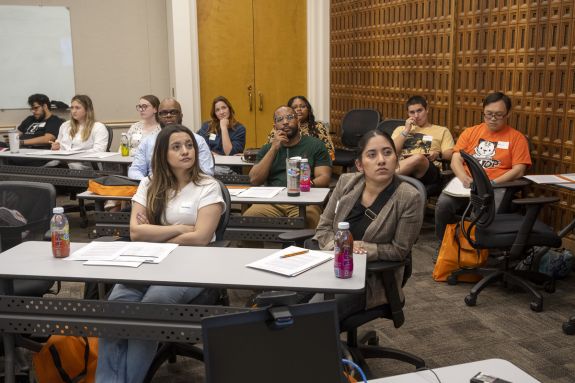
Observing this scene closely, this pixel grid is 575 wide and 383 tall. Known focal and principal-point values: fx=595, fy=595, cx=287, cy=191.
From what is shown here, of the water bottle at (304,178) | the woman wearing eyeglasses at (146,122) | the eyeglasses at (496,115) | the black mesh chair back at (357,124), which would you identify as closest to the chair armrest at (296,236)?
the water bottle at (304,178)

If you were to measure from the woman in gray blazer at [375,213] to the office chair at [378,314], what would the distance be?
0.04 m

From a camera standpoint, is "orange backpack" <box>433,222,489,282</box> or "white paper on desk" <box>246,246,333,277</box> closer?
"white paper on desk" <box>246,246,333,277</box>

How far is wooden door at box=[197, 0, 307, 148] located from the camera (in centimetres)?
784

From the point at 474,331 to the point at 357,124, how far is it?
12.1 feet

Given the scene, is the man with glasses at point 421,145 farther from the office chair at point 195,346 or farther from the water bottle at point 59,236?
the water bottle at point 59,236

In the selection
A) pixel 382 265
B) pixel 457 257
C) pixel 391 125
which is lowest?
pixel 457 257

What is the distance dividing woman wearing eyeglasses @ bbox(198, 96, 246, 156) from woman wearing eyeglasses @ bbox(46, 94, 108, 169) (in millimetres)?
1071

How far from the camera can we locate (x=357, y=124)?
6812mm

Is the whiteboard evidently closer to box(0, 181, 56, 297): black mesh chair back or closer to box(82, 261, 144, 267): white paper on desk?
box(0, 181, 56, 297): black mesh chair back

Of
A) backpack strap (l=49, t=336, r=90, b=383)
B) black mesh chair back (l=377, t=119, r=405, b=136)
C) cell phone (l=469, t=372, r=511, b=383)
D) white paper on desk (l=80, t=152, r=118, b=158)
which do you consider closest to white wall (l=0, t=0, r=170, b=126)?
white paper on desk (l=80, t=152, r=118, b=158)

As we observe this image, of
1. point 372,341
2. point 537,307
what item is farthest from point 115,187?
point 537,307

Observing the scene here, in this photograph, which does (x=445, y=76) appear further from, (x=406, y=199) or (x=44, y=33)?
(x=44, y=33)

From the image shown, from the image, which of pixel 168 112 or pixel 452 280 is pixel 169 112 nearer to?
pixel 168 112

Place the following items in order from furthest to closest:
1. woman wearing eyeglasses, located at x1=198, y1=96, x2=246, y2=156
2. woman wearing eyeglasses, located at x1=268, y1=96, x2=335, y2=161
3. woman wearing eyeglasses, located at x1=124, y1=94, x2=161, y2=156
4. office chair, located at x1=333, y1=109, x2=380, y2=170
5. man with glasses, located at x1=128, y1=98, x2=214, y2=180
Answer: office chair, located at x1=333, y1=109, x2=380, y2=170 < woman wearing eyeglasses, located at x1=198, y1=96, x2=246, y2=156 < woman wearing eyeglasses, located at x1=124, y1=94, x2=161, y2=156 < woman wearing eyeglasses, located at x1=268, y1=96, x2=335, y2=161 < man with glasses, located at x1=128, y1=98, x2=214, y2=180
